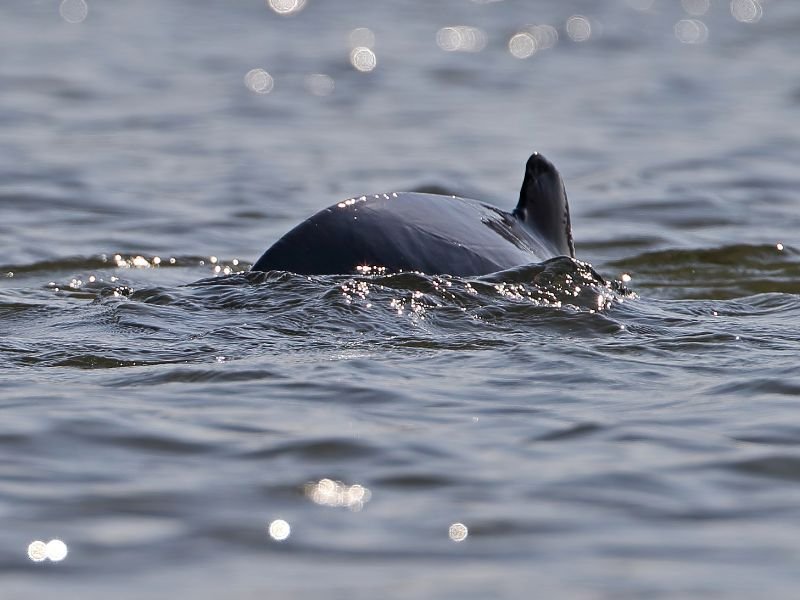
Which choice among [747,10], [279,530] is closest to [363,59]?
[747,10]

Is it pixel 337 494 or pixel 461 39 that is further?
pixel 461 39

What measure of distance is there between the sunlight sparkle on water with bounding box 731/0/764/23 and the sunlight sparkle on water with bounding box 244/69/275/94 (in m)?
9.67

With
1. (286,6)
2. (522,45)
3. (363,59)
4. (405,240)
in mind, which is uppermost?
(286,6)

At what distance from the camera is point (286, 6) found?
2434 centimetres

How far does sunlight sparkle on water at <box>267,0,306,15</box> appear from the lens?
2386cm

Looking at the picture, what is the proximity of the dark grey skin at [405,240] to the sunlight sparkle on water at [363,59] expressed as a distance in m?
11.7

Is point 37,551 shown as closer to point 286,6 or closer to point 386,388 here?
point 386,388

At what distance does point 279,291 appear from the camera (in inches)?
247

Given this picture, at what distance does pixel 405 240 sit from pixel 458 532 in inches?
104

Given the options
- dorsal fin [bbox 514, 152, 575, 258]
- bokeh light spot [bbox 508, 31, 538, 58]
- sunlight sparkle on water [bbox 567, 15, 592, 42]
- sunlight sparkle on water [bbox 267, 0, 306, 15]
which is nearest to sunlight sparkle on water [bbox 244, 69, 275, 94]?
bokeh light spot [bbox 508, 31, 538, 58]

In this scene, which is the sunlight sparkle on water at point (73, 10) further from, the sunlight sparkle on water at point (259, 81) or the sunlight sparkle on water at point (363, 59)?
the sunlight sparkle on water at point (259, 81)

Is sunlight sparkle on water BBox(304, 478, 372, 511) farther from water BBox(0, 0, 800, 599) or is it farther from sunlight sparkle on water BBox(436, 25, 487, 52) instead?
sunlight sparkle on water BBox(436, 25, 487, 52)

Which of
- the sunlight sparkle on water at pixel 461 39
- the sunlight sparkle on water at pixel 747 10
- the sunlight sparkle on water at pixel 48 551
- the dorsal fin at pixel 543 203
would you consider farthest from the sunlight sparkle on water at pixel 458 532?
the sunlight sparkle on water at pixel 747 10

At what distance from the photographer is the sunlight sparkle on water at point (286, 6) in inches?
940
